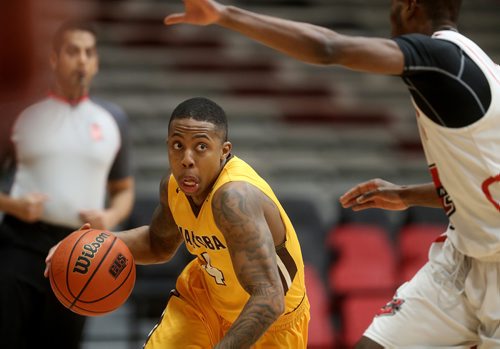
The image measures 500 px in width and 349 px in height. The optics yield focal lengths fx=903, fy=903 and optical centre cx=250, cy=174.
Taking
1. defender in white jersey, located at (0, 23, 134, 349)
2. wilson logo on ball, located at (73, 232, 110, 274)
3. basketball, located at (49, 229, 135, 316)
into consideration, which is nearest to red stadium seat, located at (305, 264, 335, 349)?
defender in white jersey, located at (0, 23, 134, 349)

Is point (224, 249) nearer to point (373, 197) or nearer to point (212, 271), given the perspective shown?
point (212, 271)

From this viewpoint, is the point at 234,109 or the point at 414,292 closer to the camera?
the point at 414,292

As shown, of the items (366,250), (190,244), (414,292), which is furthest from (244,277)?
(366,250)

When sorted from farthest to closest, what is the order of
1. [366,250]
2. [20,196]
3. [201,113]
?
1. [366,250]
2. [20,196]
3. [201,113]

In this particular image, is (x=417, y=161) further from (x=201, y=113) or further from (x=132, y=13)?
(x=201, y=113)

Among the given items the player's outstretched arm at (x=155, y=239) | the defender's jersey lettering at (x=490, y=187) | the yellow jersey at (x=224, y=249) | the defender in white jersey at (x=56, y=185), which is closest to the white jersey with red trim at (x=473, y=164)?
the defender's jersey lettering at (x=490, y=187)

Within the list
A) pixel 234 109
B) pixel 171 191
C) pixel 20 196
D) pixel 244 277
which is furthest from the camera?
pixel 234 109

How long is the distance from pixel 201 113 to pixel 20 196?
80.2 inches

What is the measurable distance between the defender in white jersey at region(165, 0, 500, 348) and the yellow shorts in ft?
1.00

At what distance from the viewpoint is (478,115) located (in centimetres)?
360

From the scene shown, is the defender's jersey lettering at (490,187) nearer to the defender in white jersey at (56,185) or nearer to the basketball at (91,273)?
the basketball at (91,273)

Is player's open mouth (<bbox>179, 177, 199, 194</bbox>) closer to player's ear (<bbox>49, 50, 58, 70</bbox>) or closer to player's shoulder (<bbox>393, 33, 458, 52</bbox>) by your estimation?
player's shoulder (<bbox>393, 33, 458, 52</bbox>)

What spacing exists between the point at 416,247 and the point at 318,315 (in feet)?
3.64

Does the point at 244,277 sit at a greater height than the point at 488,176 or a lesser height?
lesser
